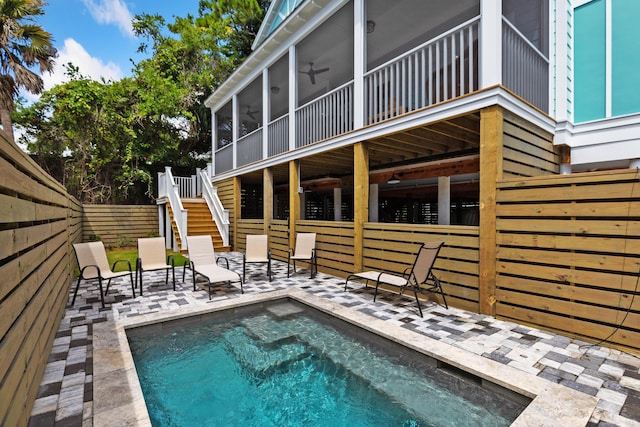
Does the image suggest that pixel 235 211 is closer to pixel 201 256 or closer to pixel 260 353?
pixel 201 256

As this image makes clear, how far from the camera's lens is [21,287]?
6.88 feet

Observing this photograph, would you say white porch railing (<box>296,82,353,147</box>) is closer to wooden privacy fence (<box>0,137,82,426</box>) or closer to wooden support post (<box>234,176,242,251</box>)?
wooden support post (<box>234,176,242,251</box>)

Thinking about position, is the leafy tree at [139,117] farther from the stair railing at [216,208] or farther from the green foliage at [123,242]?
the stair railing at [216,208]

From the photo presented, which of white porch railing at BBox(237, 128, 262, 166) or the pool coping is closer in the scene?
the pool coping

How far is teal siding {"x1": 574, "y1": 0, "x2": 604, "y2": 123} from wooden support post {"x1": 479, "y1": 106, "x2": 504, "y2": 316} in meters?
3.13

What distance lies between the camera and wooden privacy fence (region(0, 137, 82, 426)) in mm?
1704

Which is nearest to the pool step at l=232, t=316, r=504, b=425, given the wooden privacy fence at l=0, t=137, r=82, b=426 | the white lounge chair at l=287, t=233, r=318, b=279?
the wooden privacy fence at l=0, t=137, r=82, b=426

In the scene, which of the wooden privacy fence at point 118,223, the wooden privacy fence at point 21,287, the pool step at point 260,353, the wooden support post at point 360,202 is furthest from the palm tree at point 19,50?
the pool step at point 260,353

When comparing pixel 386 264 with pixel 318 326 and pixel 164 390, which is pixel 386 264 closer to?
pixel 318 326

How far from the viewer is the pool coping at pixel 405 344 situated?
7.19 ft

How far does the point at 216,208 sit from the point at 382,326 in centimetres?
933

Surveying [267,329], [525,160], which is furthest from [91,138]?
[525,160]

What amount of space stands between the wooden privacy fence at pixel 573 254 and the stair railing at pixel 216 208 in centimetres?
909

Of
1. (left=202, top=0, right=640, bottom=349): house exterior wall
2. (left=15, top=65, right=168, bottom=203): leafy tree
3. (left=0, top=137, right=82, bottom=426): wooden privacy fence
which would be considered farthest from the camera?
(left=15, top=65, right=168, bottom=203): leafy tree
